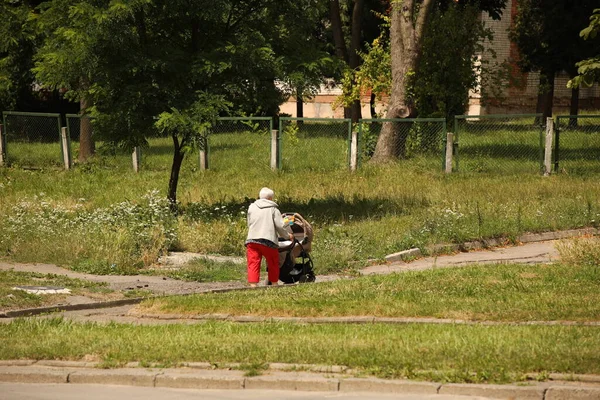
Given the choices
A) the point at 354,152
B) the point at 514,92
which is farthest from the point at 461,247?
the point at 514,92

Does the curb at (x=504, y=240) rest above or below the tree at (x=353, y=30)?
below

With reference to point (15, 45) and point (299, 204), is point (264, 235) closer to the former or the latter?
point (299, 204)

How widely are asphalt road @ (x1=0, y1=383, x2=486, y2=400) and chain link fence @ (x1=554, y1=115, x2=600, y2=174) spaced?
21615 millimetres

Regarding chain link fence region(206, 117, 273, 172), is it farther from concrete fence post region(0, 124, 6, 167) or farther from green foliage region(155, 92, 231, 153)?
green foliage region(155, 92, 231, 153)

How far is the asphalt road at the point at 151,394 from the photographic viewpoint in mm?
9320

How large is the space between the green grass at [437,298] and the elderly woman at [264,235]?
87cm

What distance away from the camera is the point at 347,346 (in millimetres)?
10672

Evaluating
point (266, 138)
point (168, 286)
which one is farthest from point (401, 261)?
point (266, 138)

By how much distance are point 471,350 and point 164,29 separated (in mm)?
14914

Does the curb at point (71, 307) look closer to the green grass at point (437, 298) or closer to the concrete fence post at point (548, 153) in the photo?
the green grass at point (437, 298)

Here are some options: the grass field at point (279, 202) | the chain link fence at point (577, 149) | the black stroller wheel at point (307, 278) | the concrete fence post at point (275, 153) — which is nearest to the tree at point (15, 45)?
the grass field at point (279, 202)

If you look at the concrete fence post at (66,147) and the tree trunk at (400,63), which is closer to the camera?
the tree trunk at (400,63)

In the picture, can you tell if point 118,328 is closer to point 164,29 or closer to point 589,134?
point 164,29

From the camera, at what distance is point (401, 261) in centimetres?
1920
